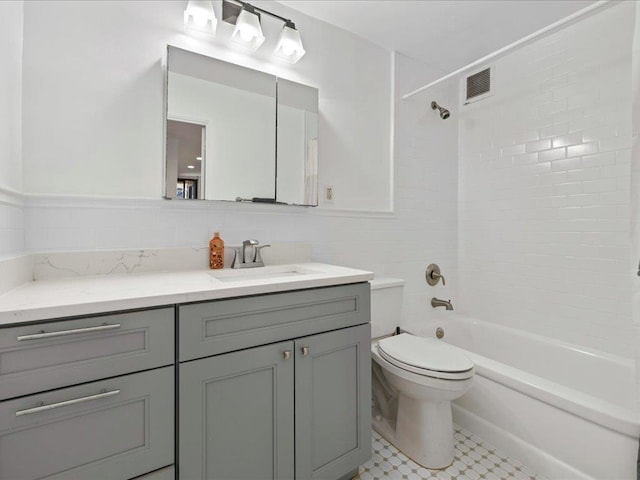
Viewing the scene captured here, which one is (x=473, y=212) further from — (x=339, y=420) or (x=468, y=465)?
(x=339, y=420)

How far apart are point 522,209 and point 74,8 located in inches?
109

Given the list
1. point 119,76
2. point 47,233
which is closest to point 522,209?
point 119,76

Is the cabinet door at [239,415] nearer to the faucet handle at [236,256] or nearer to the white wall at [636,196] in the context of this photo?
the faucet handle at [236,256]

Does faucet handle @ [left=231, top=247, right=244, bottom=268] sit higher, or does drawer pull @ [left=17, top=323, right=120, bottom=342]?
faucet handle @ [left=231, top=247, right=244, bottom=268]

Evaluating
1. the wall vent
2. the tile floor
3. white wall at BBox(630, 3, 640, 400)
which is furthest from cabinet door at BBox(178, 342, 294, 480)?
the wall vent

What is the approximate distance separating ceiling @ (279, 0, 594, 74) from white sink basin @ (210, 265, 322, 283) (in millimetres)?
1506

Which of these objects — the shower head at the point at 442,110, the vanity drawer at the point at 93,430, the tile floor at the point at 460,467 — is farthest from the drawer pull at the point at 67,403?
the shower head at the point at 442,110

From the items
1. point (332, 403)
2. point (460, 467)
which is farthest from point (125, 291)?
point (460, 467)

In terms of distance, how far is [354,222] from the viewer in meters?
2.11

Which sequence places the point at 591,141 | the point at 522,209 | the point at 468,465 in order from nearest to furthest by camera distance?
the point at 468,465, the point at 591,141, the point at 522,209

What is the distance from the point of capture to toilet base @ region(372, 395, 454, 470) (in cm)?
152

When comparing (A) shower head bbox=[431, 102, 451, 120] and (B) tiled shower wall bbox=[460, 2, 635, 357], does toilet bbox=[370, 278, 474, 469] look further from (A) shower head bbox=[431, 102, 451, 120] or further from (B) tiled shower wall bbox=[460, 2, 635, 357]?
(A) shower head bbox=[431, 102, 451, 120]

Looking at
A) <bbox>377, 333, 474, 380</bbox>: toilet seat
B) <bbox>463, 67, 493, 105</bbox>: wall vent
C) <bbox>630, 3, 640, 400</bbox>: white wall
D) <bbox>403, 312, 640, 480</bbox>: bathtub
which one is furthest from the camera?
<bbox>463, 67, 493, 105</bbox>: wall vent

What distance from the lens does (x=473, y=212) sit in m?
2.61
